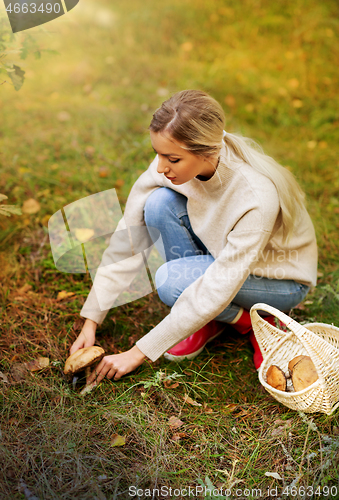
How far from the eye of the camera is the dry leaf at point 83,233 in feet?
7.23

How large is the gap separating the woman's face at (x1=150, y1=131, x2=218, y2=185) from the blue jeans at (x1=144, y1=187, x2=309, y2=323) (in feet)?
0.80

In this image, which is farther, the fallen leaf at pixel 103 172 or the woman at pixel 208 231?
the fallen leaf at pixel 103 172

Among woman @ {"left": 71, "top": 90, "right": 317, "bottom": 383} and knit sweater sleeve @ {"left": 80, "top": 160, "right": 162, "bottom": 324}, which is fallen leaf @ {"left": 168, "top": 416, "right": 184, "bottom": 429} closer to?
woman @ {"left": 71, "top": 90, "right": 317, "bottom": 383}

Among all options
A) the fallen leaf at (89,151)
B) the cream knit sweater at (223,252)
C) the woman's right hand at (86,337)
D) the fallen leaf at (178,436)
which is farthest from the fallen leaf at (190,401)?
the fallen leaf at (89,151)

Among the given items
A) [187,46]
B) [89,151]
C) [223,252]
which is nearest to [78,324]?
[223,252]

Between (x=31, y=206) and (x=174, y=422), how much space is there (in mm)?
1616

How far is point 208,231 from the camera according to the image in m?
1.58

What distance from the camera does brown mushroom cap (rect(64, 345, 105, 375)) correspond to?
143 cm

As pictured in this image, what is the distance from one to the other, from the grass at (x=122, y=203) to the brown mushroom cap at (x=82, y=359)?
10cm

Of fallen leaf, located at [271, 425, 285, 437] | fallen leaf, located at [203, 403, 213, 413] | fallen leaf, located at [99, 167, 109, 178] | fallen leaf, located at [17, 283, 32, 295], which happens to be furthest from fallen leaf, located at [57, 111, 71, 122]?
fallen leaf, located at [271, 425, 285, 437]

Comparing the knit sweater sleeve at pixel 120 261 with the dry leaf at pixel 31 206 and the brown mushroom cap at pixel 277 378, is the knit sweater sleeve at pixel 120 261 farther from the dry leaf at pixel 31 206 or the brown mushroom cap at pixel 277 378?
the dry leaf at pixel 31 206

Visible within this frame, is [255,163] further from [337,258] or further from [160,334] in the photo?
[337,258]

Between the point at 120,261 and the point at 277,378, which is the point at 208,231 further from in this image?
the point at 277,378

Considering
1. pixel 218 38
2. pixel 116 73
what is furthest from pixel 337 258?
pixel 218 38
